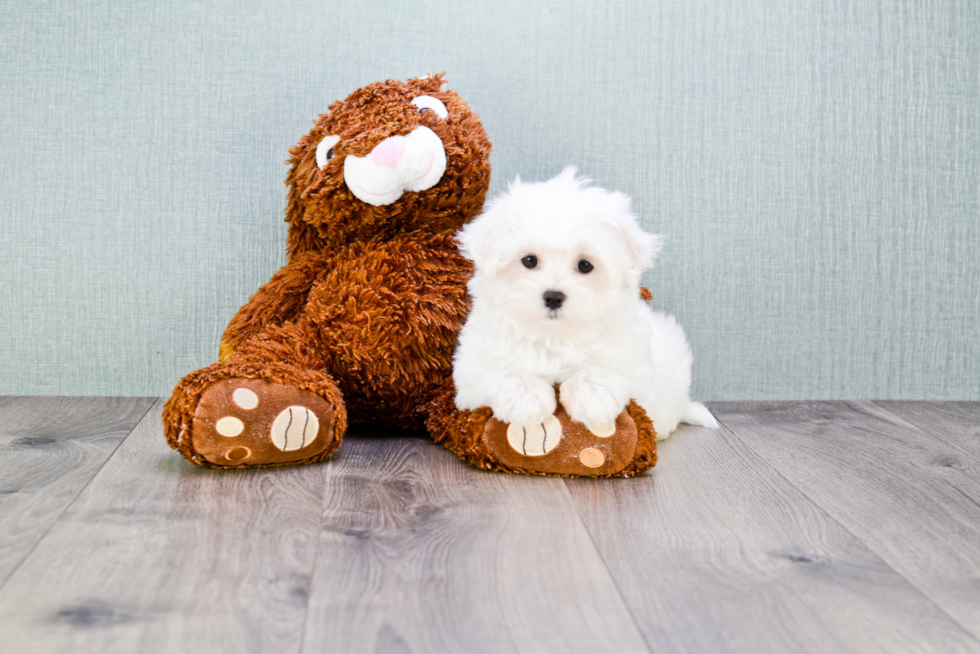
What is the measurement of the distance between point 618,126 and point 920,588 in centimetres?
107

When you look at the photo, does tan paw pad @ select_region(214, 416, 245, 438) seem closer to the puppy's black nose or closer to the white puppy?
the white puppy

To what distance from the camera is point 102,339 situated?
1.66 metres

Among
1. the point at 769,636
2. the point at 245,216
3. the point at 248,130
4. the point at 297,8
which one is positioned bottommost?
the point at 769,636

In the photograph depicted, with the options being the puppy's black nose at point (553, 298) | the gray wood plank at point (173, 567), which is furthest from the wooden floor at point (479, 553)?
the puppy's black nose at point (553, 298)

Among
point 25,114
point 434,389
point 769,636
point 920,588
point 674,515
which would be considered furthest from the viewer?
point 25,114

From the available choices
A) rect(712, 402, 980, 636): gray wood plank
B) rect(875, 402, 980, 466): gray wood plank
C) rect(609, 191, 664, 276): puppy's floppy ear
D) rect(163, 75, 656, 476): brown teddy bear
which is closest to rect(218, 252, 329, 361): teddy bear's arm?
rect(163, 75, 656, 476): brown teddy bear

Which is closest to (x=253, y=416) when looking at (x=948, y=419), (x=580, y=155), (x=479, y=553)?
(x=479, y=553)

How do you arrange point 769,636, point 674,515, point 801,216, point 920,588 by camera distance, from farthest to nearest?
point 801,216
point 674,515
point 920,588
point 769,636

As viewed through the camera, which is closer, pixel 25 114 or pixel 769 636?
pixel 769 636

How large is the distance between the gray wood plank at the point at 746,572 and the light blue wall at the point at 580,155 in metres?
0.64

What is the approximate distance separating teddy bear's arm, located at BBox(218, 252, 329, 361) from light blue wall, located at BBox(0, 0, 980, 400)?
0.23 m

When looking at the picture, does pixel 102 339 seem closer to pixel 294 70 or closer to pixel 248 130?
pixel 248 130

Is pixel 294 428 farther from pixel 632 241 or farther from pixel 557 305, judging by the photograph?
pixel 632 241

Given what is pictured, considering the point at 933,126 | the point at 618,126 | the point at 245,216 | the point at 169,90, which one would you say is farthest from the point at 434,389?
the point at 933,126
